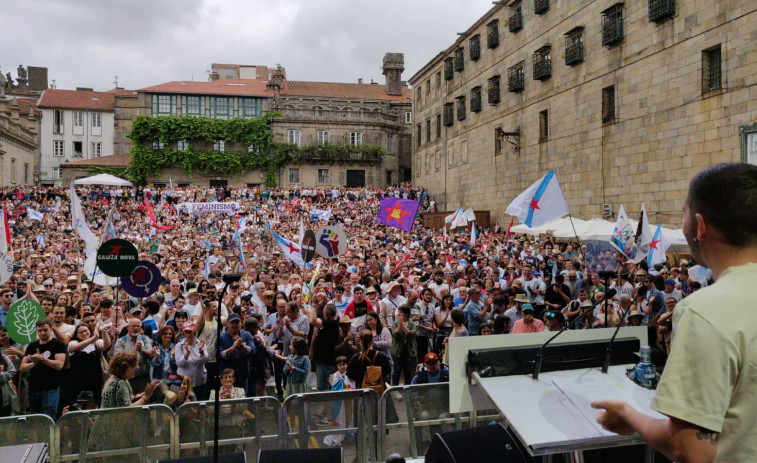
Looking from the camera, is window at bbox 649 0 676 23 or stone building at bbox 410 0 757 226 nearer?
stone building at bbox 410 0 757 226

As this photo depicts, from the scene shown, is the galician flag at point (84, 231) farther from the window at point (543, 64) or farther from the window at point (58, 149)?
the window at point (58, 149)

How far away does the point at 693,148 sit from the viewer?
1772 centimetres

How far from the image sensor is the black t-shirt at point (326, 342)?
816 cm

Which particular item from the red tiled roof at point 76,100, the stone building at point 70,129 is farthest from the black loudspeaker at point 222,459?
the red tiled roof at point 76,100

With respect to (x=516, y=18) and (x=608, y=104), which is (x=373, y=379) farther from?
(x=516, y=18)

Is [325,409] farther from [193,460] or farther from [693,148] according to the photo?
[693,148]

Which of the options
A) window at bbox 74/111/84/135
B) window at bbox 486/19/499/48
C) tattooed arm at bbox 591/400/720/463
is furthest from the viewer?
window at bbox 74/111/84/135

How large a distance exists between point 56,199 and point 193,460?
3289cm

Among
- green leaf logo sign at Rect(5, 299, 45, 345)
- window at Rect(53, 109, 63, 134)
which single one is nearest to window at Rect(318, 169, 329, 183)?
window at Rect(53, 109, 63, 134)

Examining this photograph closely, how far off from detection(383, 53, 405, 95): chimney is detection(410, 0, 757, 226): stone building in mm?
25707

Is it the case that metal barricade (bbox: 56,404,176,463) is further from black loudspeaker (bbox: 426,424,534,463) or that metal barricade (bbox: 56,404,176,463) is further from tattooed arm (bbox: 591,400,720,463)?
tattooed arm (bbox: 591,400,720,463)

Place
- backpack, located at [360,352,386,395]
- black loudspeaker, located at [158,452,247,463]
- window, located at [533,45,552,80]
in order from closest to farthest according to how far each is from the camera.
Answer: black loudspeaker, located at [158,452,247,463] < backpack, located at [360,352,386,395] < window, located at [533,45,552,80]

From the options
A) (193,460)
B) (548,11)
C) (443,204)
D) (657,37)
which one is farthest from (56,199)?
(193,460)

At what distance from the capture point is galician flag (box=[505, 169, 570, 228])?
35.5 ft
